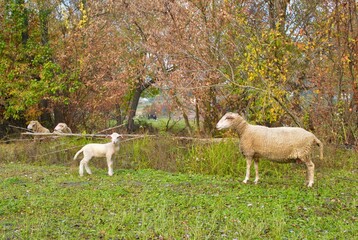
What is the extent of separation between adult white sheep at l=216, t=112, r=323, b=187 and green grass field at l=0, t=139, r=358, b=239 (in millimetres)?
548

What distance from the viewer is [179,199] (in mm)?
7027

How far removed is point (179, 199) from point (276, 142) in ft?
7.05

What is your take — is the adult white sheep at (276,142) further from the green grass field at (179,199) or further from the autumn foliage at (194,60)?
the autumn foliage at (194,60)

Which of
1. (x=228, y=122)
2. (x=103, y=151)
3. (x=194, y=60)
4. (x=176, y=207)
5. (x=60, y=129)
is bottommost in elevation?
(x=176, y=207)

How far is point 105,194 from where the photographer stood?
24.4ft

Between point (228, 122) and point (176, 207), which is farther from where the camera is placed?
point (228, 122)

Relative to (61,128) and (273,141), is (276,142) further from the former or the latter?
(61,128)

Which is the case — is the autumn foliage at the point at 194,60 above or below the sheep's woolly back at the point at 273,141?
above

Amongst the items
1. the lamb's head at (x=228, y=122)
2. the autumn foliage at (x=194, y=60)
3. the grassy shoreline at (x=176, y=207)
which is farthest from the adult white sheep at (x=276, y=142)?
the autumn foliage at (x=194, y=60)

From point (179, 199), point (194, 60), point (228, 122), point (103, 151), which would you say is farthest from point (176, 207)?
point (194, 60)

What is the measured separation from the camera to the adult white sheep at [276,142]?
7801 millimetres

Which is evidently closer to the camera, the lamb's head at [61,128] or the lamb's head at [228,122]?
the lamb's head at [228,122]

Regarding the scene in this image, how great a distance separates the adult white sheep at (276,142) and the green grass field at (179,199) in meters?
0.55

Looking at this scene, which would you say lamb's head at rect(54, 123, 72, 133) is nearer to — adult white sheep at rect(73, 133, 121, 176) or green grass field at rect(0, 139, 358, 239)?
green grass field at rect(0, 139, 358, 239)
